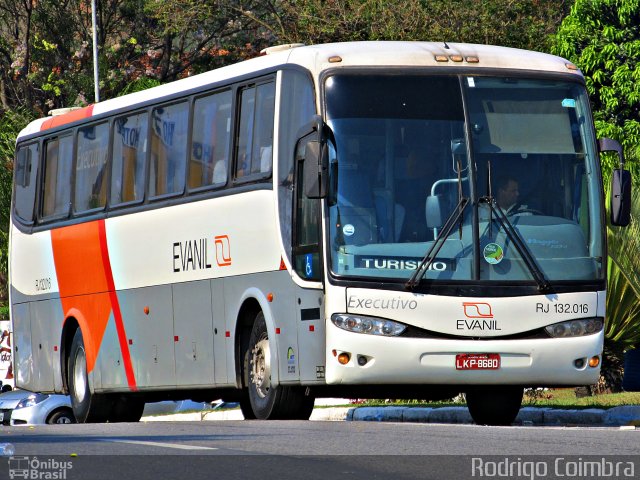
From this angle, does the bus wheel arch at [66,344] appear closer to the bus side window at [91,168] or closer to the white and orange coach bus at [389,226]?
the bus side window at [91,168]

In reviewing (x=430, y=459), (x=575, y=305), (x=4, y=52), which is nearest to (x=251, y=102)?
(x=575, y=305)

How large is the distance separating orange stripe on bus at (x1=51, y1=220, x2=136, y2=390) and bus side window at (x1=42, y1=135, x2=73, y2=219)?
0.32 metres

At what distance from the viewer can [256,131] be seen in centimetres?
1512

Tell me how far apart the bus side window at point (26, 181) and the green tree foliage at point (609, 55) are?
51.3 ft

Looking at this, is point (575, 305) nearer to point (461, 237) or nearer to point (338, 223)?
point (461, 237)

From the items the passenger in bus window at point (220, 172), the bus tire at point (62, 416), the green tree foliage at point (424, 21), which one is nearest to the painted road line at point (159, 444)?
the passenger in bus window at point (220, 172)

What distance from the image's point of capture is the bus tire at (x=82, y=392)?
62.7 feet

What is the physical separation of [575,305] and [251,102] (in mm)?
3748

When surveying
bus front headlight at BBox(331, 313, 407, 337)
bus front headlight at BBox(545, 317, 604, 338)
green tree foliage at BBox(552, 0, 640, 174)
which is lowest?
bus front headlight at BBox(545, 317, 604, 338)

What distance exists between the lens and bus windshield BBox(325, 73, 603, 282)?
13688 millimetres

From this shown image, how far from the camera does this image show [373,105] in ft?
46.2

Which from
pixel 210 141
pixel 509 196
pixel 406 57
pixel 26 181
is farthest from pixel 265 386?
pixel 26 181

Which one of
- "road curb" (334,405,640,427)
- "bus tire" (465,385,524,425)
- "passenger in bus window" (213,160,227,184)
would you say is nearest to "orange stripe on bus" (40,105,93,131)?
"passenger in bus window" (213,160,227,184)

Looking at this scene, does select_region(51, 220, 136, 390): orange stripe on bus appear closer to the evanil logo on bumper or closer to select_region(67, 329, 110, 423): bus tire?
select_region(67, 329, 110, 423): bus tire
